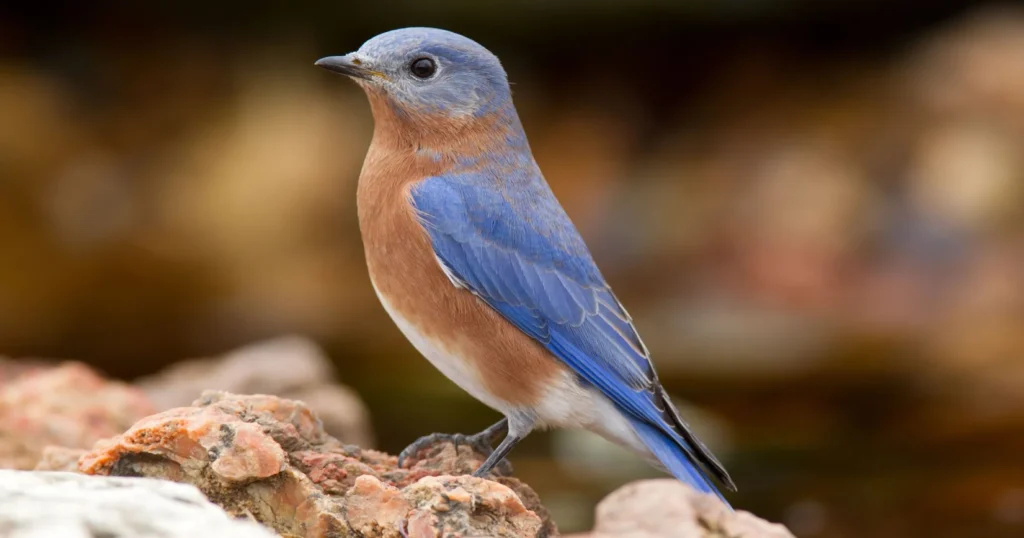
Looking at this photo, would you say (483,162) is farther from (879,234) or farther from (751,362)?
(879,234)

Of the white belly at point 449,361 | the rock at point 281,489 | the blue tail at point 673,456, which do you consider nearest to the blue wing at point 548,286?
the blue tail at point 673,456

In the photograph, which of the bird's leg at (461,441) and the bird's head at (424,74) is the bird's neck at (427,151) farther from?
the bird's leg at (461,441)

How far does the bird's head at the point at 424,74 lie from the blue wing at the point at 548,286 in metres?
0.29

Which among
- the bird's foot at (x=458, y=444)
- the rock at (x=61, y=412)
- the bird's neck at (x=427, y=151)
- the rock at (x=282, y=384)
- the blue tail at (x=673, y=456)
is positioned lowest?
the rock at (x=61, y=412)

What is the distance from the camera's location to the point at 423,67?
4.55 metres

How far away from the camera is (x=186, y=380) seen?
20.8 feet

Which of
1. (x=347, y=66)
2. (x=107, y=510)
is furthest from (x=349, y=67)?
(x=107, y=510)

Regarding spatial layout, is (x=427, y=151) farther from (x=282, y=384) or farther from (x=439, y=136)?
(x=282, y=384)

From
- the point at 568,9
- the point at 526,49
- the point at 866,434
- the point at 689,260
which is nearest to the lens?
the point at 866,434

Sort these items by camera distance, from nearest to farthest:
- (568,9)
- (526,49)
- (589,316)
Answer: (589,316)
(568,9)
(526,49)

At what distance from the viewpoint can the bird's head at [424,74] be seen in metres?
4.53

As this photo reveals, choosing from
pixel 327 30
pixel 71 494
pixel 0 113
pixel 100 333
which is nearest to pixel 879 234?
pixel 327 30

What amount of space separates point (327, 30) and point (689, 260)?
464cm

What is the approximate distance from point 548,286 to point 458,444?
0.68m
